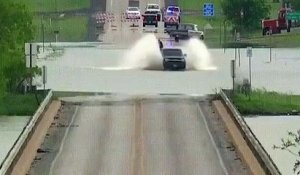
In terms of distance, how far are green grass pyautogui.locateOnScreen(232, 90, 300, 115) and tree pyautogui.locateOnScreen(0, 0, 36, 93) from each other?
8752 millimetres

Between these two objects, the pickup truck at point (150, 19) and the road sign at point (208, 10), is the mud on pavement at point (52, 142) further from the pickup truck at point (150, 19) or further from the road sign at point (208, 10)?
the road sign at point (208, 10)

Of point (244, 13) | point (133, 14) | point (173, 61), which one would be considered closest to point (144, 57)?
point (173, 61)

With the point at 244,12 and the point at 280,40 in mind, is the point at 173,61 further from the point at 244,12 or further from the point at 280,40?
the point at 244,12

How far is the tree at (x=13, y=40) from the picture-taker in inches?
1735

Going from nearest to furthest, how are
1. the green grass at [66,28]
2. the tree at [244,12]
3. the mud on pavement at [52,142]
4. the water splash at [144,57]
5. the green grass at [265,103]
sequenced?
the mud on pavement at [52,142]
the green grass at [265,103]
the water splash at [144,57]
the green grass at [66,28]
the tree at [244,12]

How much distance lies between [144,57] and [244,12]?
3112 centimetres

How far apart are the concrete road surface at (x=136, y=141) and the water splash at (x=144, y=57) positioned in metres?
21.4

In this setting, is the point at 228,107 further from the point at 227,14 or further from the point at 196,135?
the point at 227,14

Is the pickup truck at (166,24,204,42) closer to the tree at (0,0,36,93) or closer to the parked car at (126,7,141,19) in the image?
the parked car at (126,7,141,19)

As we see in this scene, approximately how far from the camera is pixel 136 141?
108 feet

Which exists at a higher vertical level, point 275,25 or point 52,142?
point 275,25

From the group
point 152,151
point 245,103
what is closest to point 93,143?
point 152,151

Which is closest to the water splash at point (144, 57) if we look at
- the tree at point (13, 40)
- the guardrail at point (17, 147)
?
the tree at point (13, 40)

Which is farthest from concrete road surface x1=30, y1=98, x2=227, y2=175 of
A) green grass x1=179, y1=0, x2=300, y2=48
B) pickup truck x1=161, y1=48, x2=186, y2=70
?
green grass x1=179, y1=0, x2=300, y2=48
